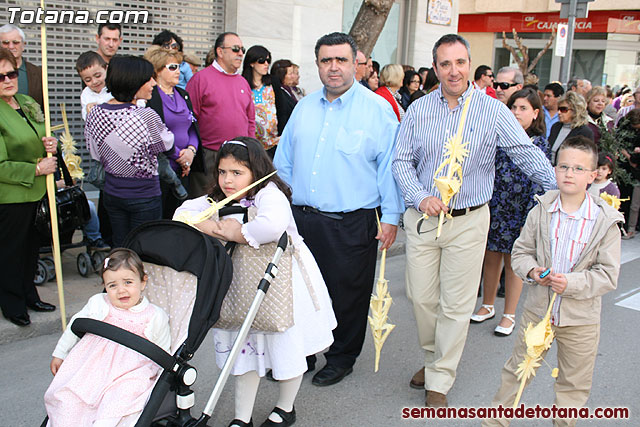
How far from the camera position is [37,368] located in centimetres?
436

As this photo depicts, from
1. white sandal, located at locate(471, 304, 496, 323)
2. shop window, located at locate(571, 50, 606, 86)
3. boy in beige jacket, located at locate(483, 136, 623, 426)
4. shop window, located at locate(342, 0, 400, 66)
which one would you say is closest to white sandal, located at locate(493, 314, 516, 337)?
white sandal, located at locate(471, 304, 496, 323)

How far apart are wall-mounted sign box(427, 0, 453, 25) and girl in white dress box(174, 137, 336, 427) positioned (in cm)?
1113

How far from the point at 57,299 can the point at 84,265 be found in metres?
0.69

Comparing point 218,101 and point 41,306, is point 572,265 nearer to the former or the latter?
point 41,306

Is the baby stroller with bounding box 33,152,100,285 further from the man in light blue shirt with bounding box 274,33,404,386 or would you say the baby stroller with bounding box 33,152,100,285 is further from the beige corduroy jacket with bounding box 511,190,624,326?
the beige corduroy jacket with bounding box 511,190,624,326

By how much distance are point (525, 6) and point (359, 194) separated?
22776 mm

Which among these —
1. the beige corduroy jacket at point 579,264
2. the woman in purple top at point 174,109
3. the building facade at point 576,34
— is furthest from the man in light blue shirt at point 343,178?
the building facade at point 576,34

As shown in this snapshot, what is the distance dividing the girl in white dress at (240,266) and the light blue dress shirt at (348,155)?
633 millimetres

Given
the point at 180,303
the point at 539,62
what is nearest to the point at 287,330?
the point at 180,303

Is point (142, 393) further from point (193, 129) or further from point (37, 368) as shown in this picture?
point (193, 129)

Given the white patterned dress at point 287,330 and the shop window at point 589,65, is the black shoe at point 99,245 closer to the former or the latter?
the white patterned dress at point 287,330

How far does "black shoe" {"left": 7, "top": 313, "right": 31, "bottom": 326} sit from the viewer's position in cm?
480

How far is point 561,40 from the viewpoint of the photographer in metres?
11.2

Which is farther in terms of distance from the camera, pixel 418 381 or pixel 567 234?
pixel 418 381
